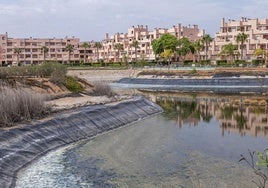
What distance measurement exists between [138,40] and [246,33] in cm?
4444

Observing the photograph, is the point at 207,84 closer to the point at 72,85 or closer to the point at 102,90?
the point at 102,90

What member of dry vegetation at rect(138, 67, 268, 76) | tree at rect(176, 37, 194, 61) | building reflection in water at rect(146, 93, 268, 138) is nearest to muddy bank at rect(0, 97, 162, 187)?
building reflection in water at rect(146, 93, 268, 138)

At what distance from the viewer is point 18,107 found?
26.9m

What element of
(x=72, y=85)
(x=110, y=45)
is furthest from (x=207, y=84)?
(x=110, y=45)

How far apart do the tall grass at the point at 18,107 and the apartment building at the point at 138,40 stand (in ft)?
362

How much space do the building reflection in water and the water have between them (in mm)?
96

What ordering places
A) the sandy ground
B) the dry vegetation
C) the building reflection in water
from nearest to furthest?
the building reflection in water, the sandy ground, the dry vegetation

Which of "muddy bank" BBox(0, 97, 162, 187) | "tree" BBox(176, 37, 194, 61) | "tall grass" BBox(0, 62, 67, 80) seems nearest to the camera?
"muddy bank" BBox(0, 97, 162, 187)

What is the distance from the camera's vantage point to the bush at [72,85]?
49459mm

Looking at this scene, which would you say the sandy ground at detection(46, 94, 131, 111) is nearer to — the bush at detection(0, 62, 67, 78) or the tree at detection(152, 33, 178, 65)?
the bush at detection(0, 62, 67, 78)

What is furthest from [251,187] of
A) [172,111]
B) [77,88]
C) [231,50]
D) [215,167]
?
[231,50]

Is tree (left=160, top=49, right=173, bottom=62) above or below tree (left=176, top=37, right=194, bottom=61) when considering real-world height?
below

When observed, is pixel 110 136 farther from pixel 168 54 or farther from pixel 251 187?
pixel 168 54

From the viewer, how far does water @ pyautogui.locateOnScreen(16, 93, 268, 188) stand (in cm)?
1811
